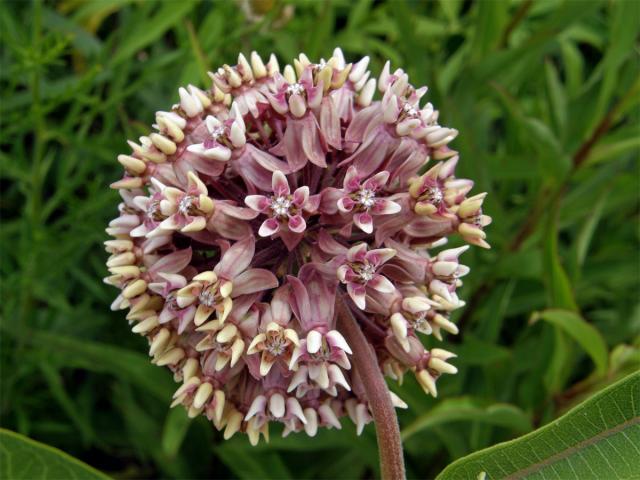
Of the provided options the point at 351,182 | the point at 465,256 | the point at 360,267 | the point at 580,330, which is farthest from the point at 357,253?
the point at 465,256

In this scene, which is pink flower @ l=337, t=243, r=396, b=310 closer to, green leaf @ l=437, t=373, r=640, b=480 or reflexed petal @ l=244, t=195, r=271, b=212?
reflexed petal @ l=244, t=195, r=271, b=212

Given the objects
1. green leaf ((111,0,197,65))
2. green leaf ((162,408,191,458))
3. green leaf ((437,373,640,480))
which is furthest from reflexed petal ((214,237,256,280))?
green leaf ((111,0,197,65))

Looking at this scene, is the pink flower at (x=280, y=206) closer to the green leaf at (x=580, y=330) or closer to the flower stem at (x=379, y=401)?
the flower stem at (x=379, y=401)

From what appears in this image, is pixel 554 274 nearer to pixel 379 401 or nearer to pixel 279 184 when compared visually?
pixel 379 401

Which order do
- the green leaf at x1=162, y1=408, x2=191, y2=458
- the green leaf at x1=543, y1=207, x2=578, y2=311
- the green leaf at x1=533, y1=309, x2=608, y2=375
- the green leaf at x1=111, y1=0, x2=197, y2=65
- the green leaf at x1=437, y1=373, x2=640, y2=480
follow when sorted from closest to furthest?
the green leaf at x1=437, y1=373, x2=640, y2=480, the green leaf at x1=533, y1=309, x2=608, y2=375, the green leaf at x1=543, y1=207, x2=578, y2=311, the green leaf at x1=162, y1=408, x2=191, y2=458, the green leaf at x1=111, y1=0, x2=197, y2=65

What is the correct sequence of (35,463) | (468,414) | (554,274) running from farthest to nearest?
(554,274), (468,414), (35,463)

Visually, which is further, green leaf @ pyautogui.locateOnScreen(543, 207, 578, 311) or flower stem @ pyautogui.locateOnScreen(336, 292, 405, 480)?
green leaf @ pyautogui.locateOnScreen(543, 207, 578, 311)

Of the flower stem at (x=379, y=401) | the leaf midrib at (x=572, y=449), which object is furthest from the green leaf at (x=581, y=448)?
the flower stem at (x=379, y=401)
